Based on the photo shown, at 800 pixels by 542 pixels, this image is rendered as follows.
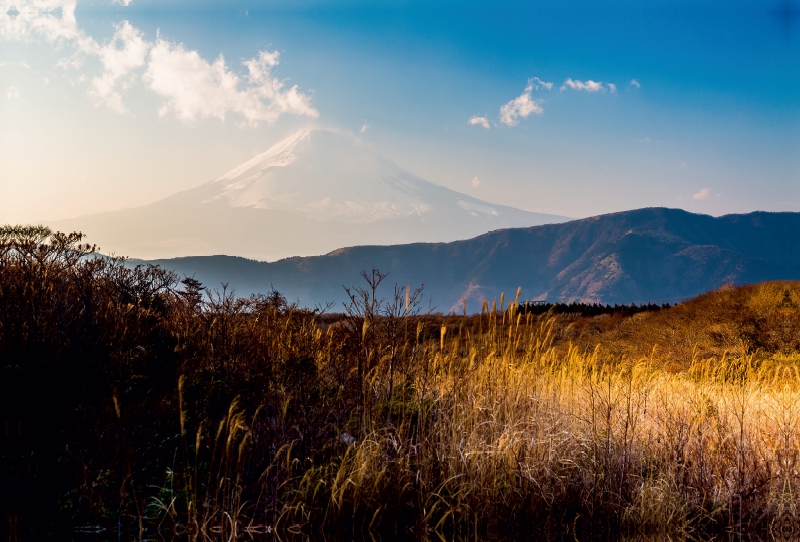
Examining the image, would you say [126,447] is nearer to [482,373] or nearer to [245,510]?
[245,510]

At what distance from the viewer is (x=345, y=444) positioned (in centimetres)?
377

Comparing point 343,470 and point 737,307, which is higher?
point 737,307

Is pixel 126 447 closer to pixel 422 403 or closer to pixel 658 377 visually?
pixel 422 403

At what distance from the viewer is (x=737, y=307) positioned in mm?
10086

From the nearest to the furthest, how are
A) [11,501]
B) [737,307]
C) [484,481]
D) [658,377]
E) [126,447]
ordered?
[11,501], [126,447], [484,481], [658,377], [737,307]

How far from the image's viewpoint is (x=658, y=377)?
22.4ft

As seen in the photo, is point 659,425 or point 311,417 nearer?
point 311,417

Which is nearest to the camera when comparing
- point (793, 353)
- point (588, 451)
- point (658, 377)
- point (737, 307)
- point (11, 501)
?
point (11, 501)

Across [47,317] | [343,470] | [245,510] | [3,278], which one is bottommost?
[245,510]

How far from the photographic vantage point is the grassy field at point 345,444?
2963 millimetres

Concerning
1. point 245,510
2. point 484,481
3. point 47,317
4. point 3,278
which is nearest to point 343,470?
point 245,510

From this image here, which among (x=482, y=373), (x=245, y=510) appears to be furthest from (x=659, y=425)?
(x=245, y=510)

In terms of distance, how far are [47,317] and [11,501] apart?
2663 mm

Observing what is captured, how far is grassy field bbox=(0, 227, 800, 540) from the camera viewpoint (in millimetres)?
2963
